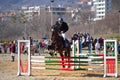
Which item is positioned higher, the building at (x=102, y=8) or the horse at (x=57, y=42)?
the building at (x=102, y=8)

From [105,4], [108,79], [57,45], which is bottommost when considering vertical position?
[108,79]

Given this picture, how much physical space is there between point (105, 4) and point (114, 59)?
6724 inches

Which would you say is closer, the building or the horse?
the horse

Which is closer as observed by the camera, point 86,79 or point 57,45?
point 86,79

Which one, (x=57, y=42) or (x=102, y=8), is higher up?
(x=102, y=8)

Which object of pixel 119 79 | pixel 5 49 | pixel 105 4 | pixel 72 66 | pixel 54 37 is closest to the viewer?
pixel 119 79

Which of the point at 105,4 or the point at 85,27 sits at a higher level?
the point at 105,4

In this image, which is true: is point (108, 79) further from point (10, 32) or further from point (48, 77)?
point (10, 32)

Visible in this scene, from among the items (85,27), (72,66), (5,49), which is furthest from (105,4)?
(72,66)

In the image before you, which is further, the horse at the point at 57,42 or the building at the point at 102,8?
the building at the point at 102,8

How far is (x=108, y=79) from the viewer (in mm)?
18734

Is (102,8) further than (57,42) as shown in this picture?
Yes

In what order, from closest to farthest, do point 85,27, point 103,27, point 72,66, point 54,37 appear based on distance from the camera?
point 54,37
point 72,66
point 103,27
point 85,27

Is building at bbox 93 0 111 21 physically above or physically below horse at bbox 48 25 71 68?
above
